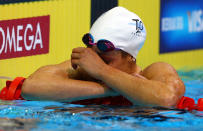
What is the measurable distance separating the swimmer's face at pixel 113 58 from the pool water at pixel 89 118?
0.83 feet

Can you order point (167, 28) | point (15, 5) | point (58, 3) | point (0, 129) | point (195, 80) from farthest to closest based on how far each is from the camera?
point (167, 28), point (195, 80), point (58, 3), point (15, 5), point (0, 129)

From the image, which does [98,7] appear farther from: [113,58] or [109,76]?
[109,76]

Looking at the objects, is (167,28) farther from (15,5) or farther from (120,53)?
(120,53)

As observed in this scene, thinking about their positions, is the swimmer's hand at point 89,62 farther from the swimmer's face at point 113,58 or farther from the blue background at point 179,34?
the blue background at point 179,34

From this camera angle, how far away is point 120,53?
3.12 metres

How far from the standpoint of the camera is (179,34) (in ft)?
18.9

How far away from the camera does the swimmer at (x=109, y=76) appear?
296 centimetres

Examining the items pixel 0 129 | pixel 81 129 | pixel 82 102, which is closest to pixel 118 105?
pixel 82 102

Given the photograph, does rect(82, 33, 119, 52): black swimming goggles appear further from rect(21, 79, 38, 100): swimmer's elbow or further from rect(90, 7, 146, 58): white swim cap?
rect(21, 79, 38, 100): swimmer's elbow

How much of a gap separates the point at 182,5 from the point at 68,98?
304 centimetres

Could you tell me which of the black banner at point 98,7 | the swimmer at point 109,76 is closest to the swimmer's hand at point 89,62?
the swimmer at point 109,76

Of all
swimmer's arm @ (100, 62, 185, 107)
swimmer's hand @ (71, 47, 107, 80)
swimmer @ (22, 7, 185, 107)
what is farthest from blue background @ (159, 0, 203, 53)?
swimmer's hand @ (71, 47, 107, 80)

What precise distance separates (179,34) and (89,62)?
2963mm

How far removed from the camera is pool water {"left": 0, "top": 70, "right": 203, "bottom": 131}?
252 centimetres
